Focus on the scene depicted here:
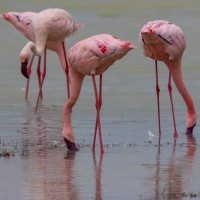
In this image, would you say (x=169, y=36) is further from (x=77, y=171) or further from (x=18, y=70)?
(x=18, y=70)

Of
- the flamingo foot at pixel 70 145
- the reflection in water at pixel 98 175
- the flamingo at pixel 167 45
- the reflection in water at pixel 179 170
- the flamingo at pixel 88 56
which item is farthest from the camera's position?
the flamingo at pixel 167 45

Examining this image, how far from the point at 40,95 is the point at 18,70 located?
2.16 metres

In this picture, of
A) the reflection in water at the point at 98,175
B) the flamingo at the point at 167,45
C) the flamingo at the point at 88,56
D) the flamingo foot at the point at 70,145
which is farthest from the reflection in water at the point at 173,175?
the flamingo at the point at 167,45

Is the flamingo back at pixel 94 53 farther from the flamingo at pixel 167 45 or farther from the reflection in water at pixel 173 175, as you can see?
the reflection in water at pixel 173 175

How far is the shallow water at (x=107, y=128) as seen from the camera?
26.6ft

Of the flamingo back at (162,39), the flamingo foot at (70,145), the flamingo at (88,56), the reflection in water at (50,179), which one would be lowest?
the reflection in water at (50,179)

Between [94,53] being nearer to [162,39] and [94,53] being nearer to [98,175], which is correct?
[162,39]

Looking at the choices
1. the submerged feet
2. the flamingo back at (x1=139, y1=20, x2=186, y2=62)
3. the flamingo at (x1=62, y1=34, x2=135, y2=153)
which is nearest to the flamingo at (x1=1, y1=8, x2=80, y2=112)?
the flamingo back at (x1=139, y1=20, x2=186, y2=62)

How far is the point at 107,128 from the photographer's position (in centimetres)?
1161

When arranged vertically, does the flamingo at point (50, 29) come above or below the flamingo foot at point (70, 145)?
above

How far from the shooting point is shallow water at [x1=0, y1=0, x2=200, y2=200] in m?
8.12

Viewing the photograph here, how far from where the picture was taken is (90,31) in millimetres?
18047

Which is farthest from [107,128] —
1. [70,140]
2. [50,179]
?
[50,179]

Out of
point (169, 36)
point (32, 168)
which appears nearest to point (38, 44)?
point (169, 36)
